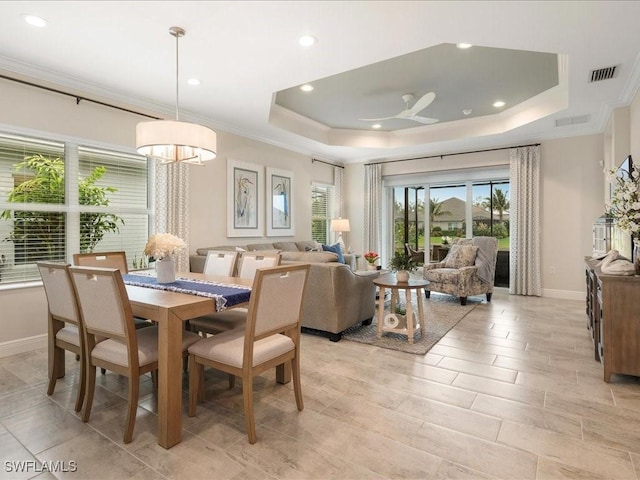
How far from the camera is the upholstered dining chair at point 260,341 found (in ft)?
6.49

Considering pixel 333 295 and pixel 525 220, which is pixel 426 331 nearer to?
pixel 333 295

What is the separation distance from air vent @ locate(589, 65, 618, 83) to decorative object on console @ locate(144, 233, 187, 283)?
4299 millimetres

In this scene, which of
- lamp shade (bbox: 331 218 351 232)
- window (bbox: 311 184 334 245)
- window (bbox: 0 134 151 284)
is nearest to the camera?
window (bbox: 0 134 151 284)

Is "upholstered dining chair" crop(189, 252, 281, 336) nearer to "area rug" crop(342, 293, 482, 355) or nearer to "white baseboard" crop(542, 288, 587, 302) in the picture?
"area rug" crop(342, 293, 482, 355)

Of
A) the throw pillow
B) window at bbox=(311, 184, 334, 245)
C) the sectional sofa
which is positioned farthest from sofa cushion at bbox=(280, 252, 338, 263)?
window at bbox=(311, 184, 334, 245)

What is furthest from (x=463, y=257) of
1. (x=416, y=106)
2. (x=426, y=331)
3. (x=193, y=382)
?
(x=193, y=382)

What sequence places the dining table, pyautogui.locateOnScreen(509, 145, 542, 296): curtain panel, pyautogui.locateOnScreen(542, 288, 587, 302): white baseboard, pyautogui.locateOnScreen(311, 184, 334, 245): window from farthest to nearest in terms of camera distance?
pyautogui.locateOnScreen(311, 184, 334, 245): window < pyautogui.locateOnScreen(509, 145, 542, 296): curtain panel < pyautogui.locateOnScreen(542, 288, 587, 302): white baseboard < the dining table

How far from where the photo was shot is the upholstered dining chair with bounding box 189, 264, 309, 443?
198 centimetres

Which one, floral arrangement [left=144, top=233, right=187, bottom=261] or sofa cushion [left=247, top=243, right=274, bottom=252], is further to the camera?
sofa cushion [left=247, top=243, right=274, bottom=252]

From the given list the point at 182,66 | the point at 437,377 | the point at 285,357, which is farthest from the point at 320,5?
the point at 437,377

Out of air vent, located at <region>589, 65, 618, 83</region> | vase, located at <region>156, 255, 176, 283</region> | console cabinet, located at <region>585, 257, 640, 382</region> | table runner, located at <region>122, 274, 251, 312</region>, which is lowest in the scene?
console cabinet, located at <region>585, 257, 640, 382</region>

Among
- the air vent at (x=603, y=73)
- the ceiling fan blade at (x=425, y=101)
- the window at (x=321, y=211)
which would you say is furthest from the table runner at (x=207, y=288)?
the window at (x=321, y=211)

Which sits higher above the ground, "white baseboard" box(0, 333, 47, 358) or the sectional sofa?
the sectional sofa

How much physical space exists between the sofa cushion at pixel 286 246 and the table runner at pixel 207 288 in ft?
10.5
